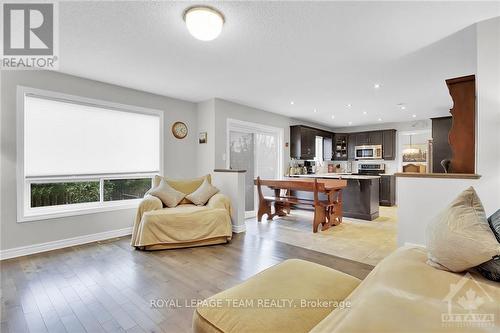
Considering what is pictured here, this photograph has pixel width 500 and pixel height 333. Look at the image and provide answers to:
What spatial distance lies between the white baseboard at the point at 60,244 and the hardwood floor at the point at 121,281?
13 cm

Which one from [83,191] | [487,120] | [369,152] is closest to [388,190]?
[369,152]

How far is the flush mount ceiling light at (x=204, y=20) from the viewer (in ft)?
6.44

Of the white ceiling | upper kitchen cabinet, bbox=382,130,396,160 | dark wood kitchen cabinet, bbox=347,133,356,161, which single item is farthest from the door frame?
upper kitchen cabinet, bbox=382,130,396,160

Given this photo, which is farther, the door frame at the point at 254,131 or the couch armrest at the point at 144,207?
the door frame at the point at 254,131

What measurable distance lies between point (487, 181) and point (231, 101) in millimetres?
3931

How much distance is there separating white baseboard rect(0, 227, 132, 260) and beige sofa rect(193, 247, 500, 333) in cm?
323

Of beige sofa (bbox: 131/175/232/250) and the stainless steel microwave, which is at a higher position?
the stainless steel microwave

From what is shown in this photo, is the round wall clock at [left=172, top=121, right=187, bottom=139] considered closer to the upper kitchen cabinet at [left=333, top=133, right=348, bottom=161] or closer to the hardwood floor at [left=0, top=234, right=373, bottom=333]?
the hardwood floor at [left=0, top=234, right=373, bottom=333]

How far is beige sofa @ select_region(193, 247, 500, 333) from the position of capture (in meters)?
0.84

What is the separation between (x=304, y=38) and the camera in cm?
243

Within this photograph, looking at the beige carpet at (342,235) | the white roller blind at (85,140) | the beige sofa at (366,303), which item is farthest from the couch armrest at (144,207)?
the beige sofa at (366,303)

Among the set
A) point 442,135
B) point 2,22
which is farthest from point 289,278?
point 442,135

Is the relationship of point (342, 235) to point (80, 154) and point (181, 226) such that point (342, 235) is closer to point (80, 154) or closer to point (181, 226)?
point (181, 226)

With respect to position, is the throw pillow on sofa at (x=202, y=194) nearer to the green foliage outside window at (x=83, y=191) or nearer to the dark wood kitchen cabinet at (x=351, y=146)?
the green foliage outside window at (x=83, y=191)
